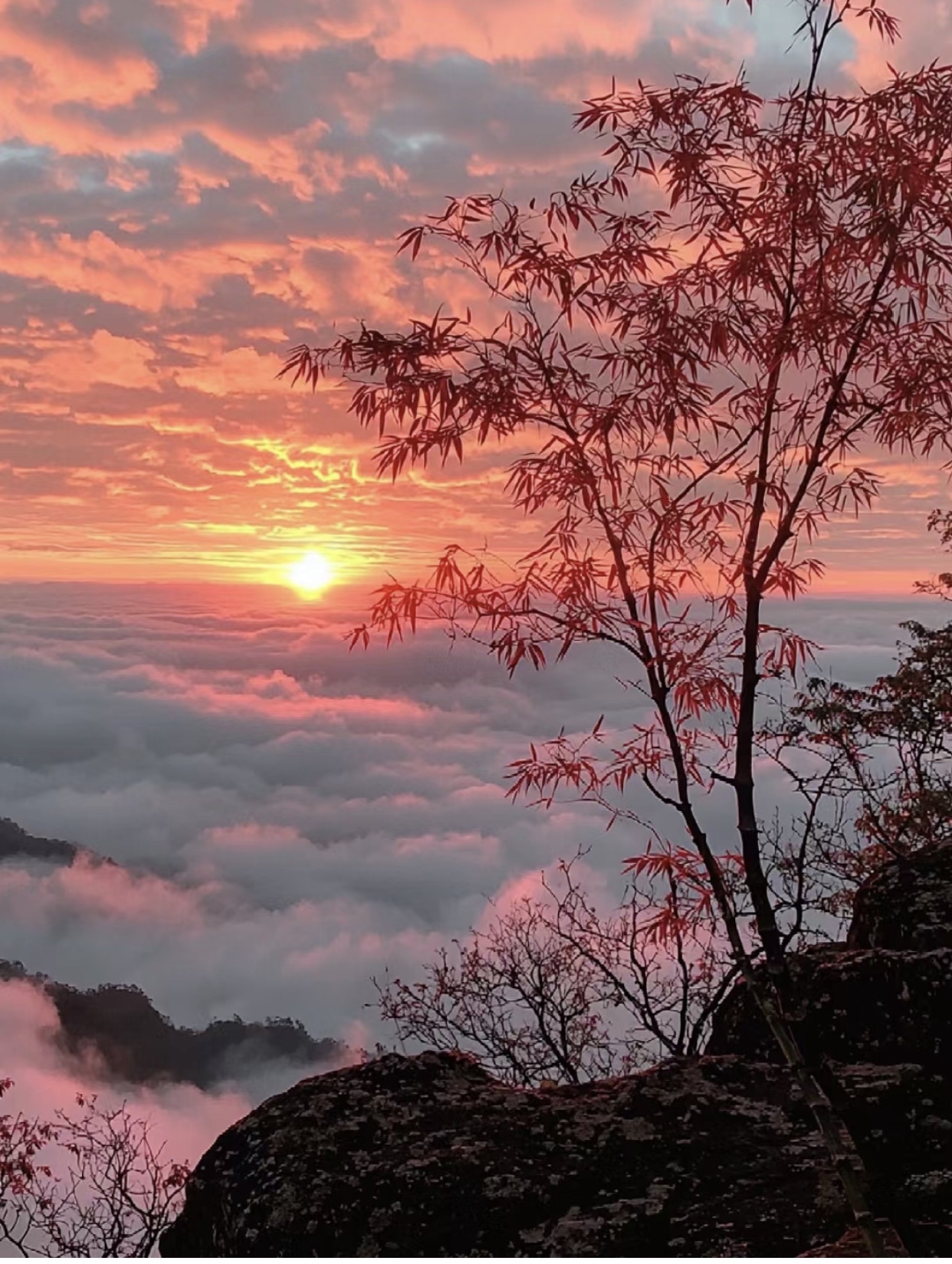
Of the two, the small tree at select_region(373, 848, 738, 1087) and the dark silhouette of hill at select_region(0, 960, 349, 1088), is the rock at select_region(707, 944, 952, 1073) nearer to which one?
the small tree at select_region(373, 848, 738, 1087)

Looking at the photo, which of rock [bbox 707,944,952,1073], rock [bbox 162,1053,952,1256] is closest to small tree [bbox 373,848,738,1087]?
rock [bbox 707,944,952,1073]

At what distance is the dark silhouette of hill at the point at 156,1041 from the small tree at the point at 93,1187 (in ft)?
188

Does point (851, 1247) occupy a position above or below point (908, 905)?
below

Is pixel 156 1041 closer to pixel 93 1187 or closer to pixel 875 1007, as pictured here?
pixel 93 1187

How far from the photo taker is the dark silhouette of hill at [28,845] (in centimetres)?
10881

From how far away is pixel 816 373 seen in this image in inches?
170

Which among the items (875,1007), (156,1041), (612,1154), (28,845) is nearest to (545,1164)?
(612,1154)

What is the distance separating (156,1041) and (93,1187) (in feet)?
213

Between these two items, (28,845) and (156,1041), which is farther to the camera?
(28,845)

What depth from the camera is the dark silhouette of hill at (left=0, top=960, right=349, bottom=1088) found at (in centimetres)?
6888

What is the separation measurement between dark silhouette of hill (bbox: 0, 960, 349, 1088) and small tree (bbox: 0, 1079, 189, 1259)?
57.3m

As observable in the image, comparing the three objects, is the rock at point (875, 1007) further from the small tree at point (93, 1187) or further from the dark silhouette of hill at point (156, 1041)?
the dark silhouette of hill at point (156, 1041)

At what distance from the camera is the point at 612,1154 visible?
446 centimetres

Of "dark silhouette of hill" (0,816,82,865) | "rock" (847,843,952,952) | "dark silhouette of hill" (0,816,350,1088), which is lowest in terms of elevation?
"dark silhouette of hill" (0,816,350,1088)
